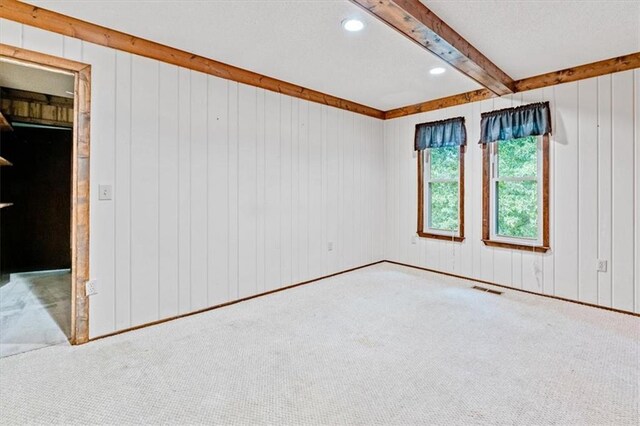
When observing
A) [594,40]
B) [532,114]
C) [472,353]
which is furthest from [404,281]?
[594,40]

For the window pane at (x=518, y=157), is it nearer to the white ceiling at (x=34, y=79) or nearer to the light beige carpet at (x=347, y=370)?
the light beige carpet at (x=347, y=370)

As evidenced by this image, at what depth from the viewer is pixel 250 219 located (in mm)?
3568

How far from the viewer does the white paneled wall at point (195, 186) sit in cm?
262

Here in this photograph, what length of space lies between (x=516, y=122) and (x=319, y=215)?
2.49m

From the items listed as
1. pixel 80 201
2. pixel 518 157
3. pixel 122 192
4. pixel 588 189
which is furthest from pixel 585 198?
pixel 80 201

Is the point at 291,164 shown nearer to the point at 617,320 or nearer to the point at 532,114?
the point at 532,114

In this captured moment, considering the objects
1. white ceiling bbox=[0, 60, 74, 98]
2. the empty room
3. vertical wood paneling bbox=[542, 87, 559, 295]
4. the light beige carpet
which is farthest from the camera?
vertical wood paneling bbox=[542, 87, 559, 295]

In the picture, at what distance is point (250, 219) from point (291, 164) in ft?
2.80

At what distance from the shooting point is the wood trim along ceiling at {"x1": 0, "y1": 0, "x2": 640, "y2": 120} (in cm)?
231

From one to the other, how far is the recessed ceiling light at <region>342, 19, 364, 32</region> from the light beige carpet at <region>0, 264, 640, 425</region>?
2.37 metres

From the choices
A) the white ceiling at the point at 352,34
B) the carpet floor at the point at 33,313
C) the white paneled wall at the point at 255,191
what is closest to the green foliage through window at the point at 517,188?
the white paneled wall at the point at 255,191

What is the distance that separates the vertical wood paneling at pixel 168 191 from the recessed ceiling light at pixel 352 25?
1535mm

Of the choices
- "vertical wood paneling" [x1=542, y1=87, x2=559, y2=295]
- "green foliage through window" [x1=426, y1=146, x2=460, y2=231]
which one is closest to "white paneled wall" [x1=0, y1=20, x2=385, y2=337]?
"green foliage through window" [x1=426, y1=146, x2=460, y2=231]

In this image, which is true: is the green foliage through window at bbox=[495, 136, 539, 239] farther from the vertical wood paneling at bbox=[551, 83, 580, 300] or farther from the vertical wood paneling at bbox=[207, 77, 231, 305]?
the vertical wood paneling at bbox=[207, 77, 231, 305]
